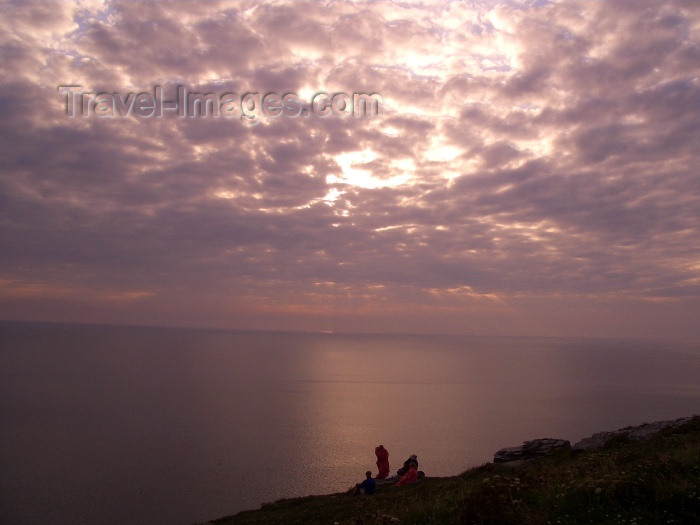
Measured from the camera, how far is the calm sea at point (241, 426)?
149 feet

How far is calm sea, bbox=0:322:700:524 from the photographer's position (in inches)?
1786

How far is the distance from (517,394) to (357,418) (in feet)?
171

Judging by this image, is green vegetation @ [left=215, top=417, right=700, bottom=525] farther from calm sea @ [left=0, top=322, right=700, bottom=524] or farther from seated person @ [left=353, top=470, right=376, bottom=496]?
calm sea @ [left=0, top=322, right=700, bottom=524]

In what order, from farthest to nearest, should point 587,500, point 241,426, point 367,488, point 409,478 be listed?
point 241,426 → point 409,478 → point 367,488 → point 587,500

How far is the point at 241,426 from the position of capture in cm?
7588

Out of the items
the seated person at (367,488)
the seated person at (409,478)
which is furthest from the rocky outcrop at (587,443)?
the seated person at (367,488)

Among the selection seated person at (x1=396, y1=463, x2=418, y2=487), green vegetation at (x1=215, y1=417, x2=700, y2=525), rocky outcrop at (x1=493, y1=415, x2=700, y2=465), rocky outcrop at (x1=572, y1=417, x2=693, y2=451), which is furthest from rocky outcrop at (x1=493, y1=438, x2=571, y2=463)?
green vegetation at (x1=215, y1=417, x2=700, y2=525)

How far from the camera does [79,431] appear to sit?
70.2 m

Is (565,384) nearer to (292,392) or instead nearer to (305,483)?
(292,392)

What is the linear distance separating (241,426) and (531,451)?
53.5 metres

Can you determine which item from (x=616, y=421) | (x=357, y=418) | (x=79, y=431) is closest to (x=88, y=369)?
(x=79, y=431)

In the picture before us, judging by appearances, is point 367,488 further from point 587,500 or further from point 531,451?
point 587,500

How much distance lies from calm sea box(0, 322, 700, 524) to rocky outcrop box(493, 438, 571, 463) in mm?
20119

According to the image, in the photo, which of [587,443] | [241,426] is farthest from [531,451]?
[241,426]
